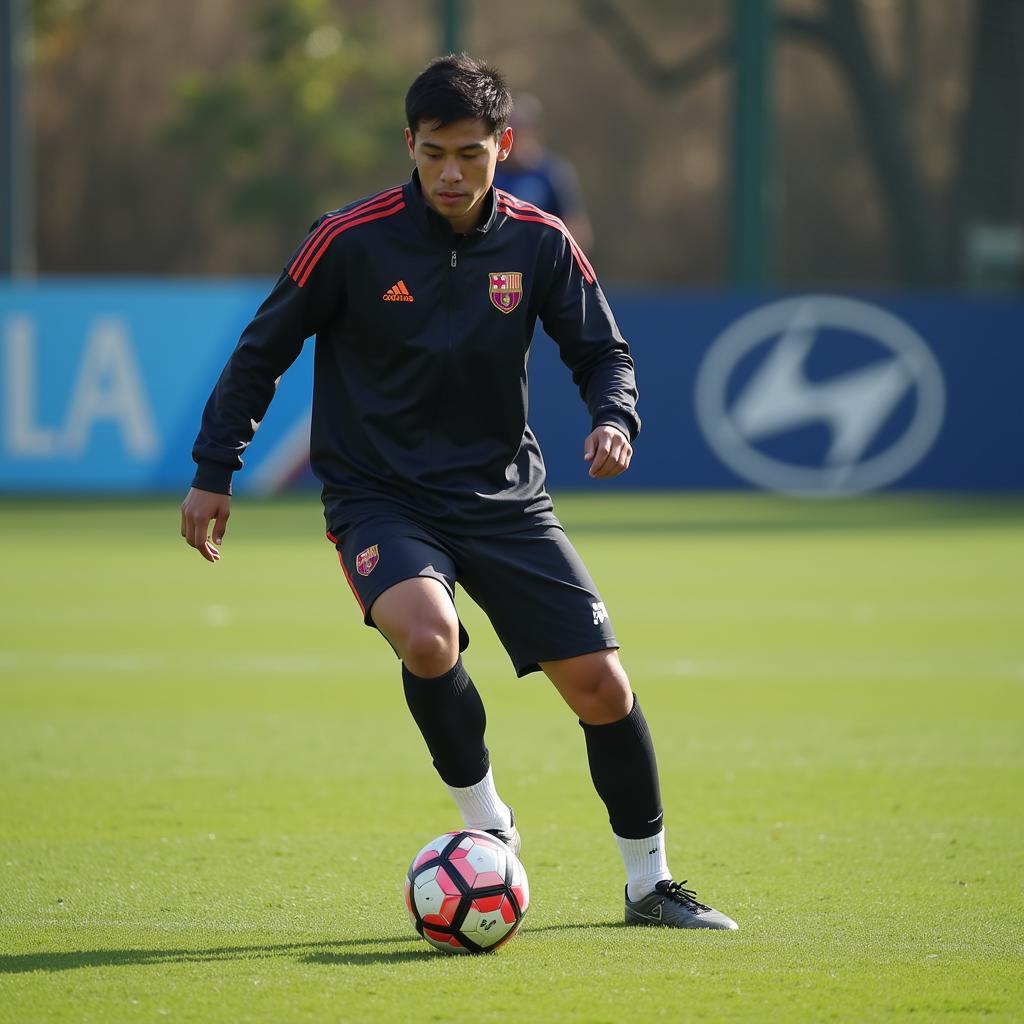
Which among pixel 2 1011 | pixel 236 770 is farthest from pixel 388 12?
pixel 2 1011

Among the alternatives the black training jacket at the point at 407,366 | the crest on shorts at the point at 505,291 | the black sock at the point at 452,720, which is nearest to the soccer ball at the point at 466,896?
the black sock at the point at 452,720

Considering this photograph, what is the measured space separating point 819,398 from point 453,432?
12771 millimetres

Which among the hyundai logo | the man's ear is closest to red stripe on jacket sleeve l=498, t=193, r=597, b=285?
the man's ear

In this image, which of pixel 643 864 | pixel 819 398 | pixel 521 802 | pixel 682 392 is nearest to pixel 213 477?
pixel 643 864

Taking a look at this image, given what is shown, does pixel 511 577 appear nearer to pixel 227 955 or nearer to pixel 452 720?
pixel 452 720

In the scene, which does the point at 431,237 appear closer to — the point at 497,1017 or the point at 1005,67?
the point at 497,1017

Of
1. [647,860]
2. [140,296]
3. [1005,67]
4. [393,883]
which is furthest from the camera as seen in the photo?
[1005,67]

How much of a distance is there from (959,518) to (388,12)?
26579mm

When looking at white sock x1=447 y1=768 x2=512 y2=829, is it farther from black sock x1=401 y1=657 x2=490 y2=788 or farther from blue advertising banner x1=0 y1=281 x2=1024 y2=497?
blue advertising banner x1=0 y1=281 x2=1024 y2=497

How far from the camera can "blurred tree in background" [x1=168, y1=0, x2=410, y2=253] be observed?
3284cm

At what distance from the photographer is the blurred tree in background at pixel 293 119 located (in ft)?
108

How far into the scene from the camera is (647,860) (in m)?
4.91

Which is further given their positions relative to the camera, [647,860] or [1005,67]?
[1005,67]

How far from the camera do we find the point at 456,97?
4.73 meters
